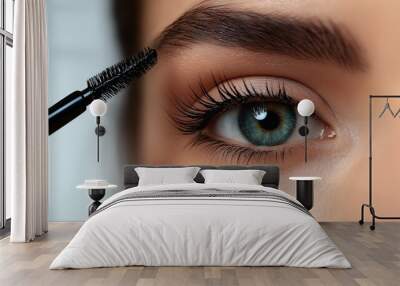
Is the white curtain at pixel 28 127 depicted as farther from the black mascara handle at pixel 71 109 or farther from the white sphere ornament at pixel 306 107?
the white sphere ornament at pixel 306 107

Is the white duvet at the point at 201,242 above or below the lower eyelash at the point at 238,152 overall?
below

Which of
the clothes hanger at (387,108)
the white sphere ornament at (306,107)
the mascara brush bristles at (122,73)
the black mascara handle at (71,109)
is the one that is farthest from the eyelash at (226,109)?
the black mascara handle at (71,109)

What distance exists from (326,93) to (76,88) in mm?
2922

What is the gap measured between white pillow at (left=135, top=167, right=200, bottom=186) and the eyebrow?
158 cm

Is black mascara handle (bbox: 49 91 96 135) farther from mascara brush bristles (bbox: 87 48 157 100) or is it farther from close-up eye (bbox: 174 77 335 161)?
close-up eye (bbox: 174 77 335 161)

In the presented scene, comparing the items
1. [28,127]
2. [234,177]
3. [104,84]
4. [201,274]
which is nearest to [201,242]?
[201,274]

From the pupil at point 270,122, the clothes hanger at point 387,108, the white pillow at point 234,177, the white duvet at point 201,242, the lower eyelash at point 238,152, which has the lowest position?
the white duvet at point 201,242

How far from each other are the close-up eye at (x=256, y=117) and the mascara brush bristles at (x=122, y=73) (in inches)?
29.3

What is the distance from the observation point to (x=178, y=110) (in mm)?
6992

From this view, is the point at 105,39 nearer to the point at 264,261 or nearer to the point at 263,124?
the point at 263,124

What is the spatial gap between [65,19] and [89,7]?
32cm

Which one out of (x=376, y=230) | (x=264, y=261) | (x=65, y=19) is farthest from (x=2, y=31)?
(x=376, y=230)

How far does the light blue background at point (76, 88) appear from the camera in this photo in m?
7.03

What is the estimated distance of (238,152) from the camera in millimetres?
6961
